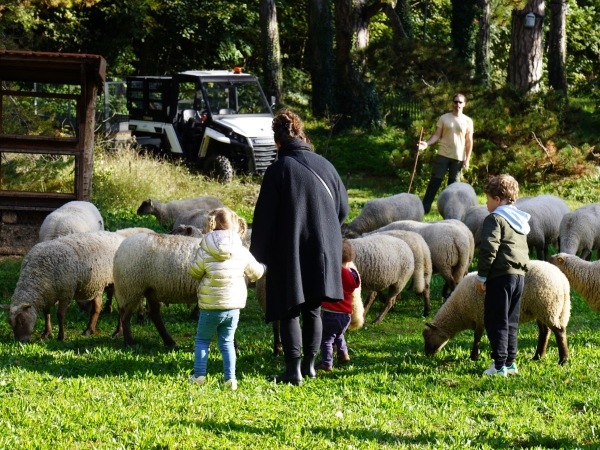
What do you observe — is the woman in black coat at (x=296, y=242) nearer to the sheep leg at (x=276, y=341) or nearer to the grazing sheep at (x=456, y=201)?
the sheep leg at (x=276, y=341)

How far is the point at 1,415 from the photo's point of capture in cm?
520

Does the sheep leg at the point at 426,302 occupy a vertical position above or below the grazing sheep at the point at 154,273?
below

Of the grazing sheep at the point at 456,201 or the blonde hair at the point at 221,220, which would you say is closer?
the blonde hair at the point at 221,220

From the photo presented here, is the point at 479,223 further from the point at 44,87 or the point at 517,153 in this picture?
the point at 44,87

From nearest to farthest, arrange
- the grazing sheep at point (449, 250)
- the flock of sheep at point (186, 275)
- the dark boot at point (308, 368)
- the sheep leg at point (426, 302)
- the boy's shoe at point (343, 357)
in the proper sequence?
the dark boot at point (308, 368) < the boy's shoe at point (343, 357) < the flock of sheep at point (186, 275) < the sheep leg at point (426, 302) < the grazing sheep at point (449, 250)

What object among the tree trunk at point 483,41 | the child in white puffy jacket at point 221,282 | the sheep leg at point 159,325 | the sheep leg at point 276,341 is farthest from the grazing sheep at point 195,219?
the tree trunk at point 483,41

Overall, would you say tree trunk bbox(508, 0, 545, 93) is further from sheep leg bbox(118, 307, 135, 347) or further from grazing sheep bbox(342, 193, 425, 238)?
sheep leg bbox(118, 307, 135, 347)

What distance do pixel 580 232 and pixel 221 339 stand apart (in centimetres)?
664

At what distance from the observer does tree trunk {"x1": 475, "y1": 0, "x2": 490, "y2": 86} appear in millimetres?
27531

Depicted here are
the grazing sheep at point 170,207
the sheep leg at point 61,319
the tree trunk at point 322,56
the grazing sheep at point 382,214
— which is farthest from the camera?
the tree trunk at point 322,56

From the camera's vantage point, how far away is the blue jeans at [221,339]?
6.11 m

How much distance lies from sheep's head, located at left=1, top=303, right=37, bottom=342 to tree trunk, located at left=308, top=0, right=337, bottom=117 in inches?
807

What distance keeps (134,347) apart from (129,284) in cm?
59

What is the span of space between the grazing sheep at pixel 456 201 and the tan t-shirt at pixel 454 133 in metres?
0.63
